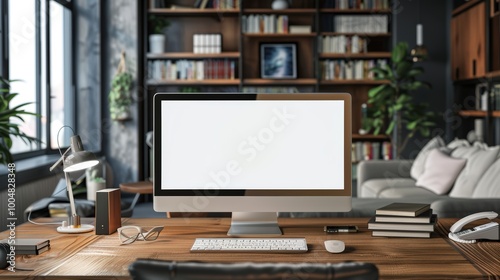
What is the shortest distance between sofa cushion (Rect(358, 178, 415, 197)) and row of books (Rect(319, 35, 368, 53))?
1.95 m

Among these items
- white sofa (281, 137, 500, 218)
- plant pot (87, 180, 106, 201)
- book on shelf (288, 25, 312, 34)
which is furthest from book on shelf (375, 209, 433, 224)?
book on shelf (288, 25, 312, 34)

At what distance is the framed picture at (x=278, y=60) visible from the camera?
7523mm

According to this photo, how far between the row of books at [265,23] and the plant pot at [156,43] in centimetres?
90

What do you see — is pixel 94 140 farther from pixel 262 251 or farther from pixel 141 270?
pixel 141 270

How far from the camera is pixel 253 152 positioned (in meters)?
2.13

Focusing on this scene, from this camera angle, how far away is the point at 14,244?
73.2 inches

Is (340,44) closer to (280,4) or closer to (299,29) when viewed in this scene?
(299,29)

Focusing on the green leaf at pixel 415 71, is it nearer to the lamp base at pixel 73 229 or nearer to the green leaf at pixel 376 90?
the green leaf at pixel 376 90

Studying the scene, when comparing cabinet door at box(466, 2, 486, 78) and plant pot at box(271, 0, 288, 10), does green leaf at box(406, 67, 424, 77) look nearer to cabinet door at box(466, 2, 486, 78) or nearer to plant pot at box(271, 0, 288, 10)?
cabinet door at box(466, 2, 486, 78)

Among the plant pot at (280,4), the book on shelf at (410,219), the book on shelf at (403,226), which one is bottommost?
the book on shelf at (403,226)

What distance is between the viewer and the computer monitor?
2129 mm

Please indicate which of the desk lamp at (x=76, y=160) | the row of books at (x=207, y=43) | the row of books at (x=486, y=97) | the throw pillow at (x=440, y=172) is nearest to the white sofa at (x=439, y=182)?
the throw pillow at (x=440, y=172)

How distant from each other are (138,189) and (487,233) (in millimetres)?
3957

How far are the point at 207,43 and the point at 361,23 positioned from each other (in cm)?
173
